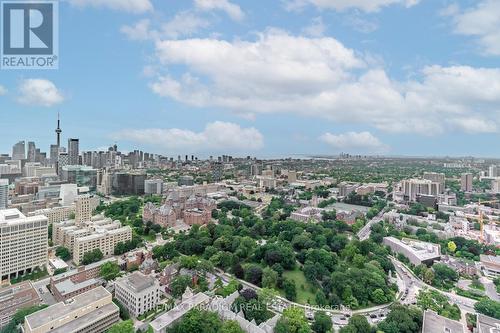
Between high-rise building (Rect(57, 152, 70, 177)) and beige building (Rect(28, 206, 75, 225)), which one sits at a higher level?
high-rise building (Rect(57, 152, 70, 177))

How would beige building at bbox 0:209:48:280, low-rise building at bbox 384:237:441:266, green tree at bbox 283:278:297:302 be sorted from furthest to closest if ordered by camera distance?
low-rise building at bbox 384:237:441:266
beige building at bbox 0:209:48:280
green tree at bbox 283:278:297:302

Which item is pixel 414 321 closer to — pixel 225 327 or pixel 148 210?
pixel 225 327

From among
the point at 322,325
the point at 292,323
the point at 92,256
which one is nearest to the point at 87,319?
the point at 92,256

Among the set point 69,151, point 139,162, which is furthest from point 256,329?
point 139,162

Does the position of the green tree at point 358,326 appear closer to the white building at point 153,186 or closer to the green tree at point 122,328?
the green tree at point 122,328

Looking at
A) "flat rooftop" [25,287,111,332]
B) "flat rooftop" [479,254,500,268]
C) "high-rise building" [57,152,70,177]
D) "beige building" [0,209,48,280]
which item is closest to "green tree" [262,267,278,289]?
"flat rooftop" [25,287,111,332]

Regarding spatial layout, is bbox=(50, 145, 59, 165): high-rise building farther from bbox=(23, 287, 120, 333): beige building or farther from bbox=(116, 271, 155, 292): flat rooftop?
bbox=(23, 287, 120, 333): beige building

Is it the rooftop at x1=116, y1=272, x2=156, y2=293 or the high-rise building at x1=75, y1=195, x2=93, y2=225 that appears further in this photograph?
the high-rise building at x1=75, y1=195, x2=93, y2=225

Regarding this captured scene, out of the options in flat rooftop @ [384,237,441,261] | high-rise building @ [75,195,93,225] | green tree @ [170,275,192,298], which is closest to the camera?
green tree @ [170,275,192,298]

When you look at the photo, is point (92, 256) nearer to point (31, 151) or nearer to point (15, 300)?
point (15, 300)
